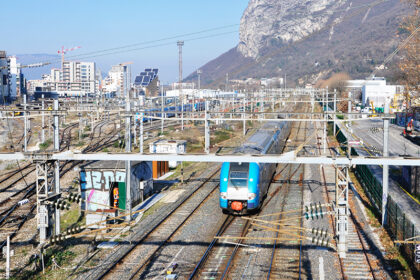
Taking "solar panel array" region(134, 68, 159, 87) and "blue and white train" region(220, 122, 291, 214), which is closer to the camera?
"blue and white train" region(220, 122, 291, 214)

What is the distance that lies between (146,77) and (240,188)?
63027mm

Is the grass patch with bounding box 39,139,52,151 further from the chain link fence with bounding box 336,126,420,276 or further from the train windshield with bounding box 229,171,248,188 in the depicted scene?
the chain link fence with bounding box 336,126,420,276

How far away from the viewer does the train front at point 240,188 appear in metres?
16.5

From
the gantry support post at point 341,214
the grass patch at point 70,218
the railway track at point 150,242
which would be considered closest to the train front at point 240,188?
the railway track at point 150,242

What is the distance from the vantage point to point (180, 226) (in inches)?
631

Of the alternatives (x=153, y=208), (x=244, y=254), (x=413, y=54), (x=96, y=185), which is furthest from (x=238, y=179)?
(x=413, y=54)

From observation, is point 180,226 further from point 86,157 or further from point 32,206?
point 32,206

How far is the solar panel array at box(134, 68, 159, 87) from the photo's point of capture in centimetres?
7477

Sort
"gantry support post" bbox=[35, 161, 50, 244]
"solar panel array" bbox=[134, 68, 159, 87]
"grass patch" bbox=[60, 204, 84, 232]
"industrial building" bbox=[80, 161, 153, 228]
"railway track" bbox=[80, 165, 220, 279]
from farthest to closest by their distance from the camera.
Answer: "solar panel array" bbox=[134, 68, 159, 87] → "industrial building" bbox=[80, 161, 153, 228] → "grass patch" bbox=[60, 204, 84, 232] → "railway track" bbox=[80, 165, 220, 279] → "gantry support post" bbox=[35, 161, 50, 244]

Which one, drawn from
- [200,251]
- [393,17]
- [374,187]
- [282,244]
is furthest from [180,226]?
[393,17]

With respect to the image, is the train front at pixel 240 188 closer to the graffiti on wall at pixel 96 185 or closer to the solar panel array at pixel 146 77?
the graffiti on wall at pixel 96 185

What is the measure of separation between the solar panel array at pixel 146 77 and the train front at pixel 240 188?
58.9 m

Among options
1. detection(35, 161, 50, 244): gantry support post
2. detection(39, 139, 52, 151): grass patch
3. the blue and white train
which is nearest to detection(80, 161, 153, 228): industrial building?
the blue and white train

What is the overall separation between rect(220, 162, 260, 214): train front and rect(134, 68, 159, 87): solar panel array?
193 ft
